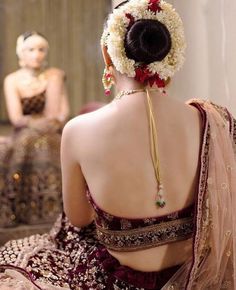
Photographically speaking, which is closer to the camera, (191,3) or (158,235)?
(158,235)

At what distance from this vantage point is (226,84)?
2.21m

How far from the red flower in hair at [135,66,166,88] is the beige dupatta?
161 millimetres

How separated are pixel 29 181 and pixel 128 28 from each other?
5.33 ft

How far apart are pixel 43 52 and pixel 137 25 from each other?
6.63 feet

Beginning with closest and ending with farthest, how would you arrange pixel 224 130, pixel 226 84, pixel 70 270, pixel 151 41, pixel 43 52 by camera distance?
1. pixel 151 41
2. pixel 224 130
3. pixel 70 270
4. pixel 226 84
5. pixel 43 52

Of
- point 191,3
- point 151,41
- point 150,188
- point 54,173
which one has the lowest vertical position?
point 54,173

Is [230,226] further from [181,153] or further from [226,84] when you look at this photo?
[226,84]

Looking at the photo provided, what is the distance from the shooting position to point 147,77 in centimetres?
132

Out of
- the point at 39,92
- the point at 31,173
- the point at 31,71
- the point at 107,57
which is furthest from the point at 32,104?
the point at 107,57

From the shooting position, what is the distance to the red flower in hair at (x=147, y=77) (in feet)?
4.31

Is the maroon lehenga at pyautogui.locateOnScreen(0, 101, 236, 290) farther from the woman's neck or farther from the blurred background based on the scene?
the blurred background

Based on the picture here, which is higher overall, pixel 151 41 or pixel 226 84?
pixel 151 41

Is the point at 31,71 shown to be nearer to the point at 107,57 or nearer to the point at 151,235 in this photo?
the point at 107,57

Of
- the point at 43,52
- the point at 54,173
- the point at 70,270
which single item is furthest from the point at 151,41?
the point at 43,52
